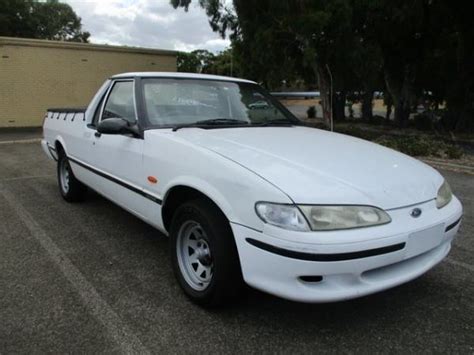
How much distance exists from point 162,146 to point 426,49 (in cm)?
1457

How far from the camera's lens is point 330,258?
89.1 inches

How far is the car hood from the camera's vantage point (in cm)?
242

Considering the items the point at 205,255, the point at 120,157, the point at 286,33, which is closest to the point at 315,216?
the point at 205,255

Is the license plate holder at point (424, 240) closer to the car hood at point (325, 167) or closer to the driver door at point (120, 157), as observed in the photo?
the car hood at point (325, 167)

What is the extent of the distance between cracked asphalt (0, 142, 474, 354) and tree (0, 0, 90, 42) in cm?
3220

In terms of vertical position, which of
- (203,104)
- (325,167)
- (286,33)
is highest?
(286,33)

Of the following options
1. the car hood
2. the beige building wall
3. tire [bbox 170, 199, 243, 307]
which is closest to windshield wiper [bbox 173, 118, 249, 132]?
the car hood

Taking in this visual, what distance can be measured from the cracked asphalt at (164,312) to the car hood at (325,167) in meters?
0.84

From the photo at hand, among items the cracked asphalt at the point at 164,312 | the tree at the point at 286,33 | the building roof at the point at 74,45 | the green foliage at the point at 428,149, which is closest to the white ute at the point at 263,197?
the cracked asphalt at the point at 164,312

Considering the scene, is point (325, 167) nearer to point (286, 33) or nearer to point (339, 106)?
point (286, 33)

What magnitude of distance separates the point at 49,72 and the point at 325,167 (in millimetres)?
15967

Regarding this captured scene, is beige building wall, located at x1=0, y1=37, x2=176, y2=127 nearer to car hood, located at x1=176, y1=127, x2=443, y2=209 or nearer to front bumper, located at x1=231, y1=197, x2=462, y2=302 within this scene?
car hood, located at x1=176, y1=127, x2=443, y2=209

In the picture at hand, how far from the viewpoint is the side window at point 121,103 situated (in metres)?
3.87

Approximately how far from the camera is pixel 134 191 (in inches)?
141
